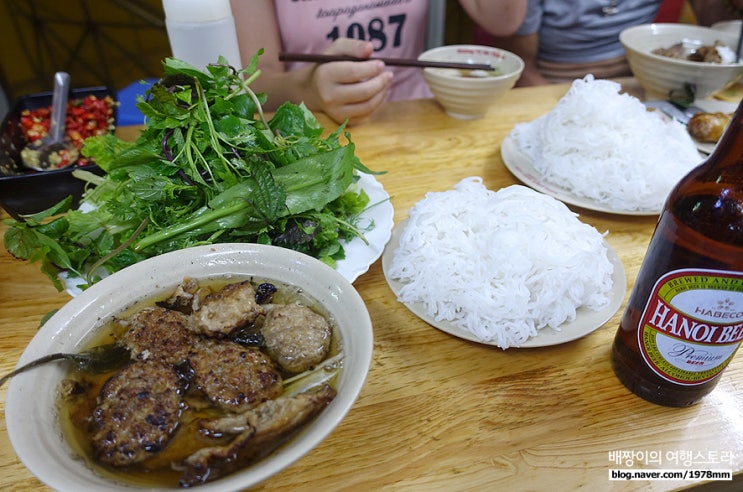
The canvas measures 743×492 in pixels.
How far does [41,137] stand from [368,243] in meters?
1.46

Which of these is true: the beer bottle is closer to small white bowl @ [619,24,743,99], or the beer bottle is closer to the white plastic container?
small white bowl @ [619,24,743,99]

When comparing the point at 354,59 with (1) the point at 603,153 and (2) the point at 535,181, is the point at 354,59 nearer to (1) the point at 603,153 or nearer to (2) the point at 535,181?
(2) the point at 535,181

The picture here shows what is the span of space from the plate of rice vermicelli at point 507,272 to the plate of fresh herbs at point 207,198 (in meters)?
0.15

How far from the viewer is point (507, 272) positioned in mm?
1210

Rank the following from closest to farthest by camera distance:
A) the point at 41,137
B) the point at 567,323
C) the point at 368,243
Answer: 1. the point at 567,323
2. the point at 368,243
3. the point at 41,137

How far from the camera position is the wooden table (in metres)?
0.94

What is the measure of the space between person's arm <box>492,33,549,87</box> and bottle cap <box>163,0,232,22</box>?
2.13 meters

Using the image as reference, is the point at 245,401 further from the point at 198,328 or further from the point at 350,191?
the point at 350,191

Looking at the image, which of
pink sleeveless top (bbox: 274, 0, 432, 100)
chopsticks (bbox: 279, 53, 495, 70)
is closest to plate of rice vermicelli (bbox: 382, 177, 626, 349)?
chopsticks (bbox: 279, 53, 495, 70)

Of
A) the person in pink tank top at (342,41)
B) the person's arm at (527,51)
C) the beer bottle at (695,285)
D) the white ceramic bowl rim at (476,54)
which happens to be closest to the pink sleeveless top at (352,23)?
the person in pink tank top at (342,41)

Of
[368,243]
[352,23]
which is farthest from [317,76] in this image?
[368,243]

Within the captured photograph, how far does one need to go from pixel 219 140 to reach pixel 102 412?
0.84m

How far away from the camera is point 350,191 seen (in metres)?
1.54

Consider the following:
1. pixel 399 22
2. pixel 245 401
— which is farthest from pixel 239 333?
pixel 399 22
